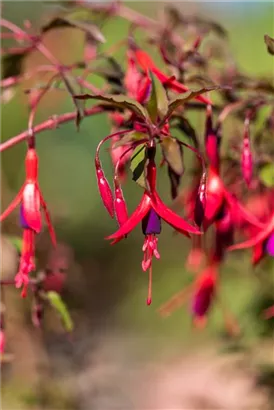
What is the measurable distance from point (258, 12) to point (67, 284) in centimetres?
146

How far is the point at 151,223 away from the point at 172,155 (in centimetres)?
8

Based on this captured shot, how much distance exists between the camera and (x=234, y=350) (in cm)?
101

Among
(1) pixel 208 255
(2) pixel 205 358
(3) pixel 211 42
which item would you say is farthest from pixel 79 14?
(2) pixel 205 358

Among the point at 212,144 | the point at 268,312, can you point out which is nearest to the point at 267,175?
the point at 212,144

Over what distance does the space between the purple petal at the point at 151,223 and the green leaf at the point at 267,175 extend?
29 centimetres

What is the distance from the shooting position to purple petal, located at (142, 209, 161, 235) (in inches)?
19.5

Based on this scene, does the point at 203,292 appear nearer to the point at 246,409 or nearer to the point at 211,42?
the point at 211,42

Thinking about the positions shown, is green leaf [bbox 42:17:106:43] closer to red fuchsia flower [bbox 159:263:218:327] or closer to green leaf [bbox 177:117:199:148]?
green leaf [bbox 177:117:199:148]

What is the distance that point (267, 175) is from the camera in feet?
2.49

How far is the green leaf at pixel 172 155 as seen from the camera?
54 centimetres

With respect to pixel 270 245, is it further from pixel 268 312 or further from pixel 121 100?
pixel 268 312

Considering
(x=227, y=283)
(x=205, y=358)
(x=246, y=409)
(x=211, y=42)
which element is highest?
(x=211, y=42)

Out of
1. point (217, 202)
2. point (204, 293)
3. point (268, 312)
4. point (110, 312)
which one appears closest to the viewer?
point (217, 202)

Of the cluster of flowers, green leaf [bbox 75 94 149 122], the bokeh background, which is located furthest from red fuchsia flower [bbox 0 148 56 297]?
the bokeh background
